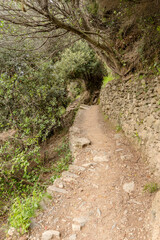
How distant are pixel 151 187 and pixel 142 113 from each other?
2.53m

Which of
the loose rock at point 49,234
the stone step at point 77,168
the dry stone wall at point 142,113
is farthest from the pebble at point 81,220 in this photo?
the dry stone wall at point 142,113

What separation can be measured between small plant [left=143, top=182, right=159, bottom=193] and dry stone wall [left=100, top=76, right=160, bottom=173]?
532 millimetres

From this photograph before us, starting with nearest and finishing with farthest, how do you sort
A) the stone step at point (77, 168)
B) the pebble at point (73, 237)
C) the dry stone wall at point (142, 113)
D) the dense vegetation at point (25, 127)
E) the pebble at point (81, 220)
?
the pebble at point (73, 237), the pebble at point (81, 220), the dry stone wall at point (142, 113), the stone step at point (77, 168), the dense vegetation at point (25, 127)

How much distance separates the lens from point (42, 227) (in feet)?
10.3

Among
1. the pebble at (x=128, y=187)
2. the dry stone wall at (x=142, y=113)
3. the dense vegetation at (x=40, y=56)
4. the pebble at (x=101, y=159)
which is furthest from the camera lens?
the pebble at (x=101, y=159)

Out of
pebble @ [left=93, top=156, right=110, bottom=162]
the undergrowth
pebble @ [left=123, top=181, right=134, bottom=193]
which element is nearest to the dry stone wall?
pebble @ [left=123, top=181, right=134, bottom=193]

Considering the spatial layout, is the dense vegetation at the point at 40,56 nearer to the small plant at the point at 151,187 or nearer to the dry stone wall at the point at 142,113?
the dry stone wall at the point at 142,113

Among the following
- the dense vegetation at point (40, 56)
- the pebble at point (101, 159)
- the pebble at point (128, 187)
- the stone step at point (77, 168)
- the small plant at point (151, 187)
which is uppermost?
the dense vegetation at point (40, 56)

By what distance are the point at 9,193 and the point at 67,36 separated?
8.49m

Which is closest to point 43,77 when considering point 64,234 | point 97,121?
point 97,121

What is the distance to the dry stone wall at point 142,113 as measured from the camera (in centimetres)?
432

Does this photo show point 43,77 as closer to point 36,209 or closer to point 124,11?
point 124,11

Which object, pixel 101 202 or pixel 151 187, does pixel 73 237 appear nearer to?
pixel 101 202

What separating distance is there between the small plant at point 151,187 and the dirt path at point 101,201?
17cm
